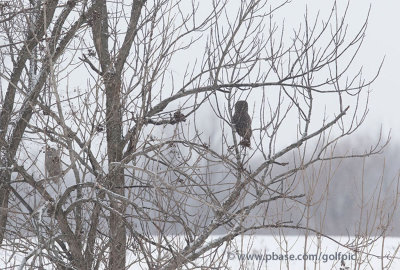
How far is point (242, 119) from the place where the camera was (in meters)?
7.29

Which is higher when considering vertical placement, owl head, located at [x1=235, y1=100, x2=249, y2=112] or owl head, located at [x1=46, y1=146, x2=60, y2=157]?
owl head, located at [x1=235, y1=100, x2=249, y2=112]

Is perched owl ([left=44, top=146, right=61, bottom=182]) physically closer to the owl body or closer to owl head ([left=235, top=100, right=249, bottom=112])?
the owl body

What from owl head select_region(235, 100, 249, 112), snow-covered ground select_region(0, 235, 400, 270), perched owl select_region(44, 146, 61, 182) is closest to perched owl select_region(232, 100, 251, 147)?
owl head select_region(235, 100, 249, 112)

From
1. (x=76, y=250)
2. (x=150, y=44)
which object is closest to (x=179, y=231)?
(x=76, y=250)

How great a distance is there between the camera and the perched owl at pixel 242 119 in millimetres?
7262

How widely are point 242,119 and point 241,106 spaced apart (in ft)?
0.50

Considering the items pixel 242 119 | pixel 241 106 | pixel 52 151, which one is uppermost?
pixel 241 106

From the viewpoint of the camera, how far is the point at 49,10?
7.99 meters

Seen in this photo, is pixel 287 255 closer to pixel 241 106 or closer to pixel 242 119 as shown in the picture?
pixel 242 119

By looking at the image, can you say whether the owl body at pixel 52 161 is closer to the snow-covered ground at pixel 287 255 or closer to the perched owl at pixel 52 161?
the perched owl at pixel 52 161

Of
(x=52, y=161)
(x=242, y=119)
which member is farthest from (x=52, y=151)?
(x=242, y=119)

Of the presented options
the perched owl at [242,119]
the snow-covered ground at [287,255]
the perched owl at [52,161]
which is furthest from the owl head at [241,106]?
the perched owl at [52,161]

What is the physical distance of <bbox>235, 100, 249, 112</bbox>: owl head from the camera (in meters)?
7.28

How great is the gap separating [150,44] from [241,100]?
1503 millimetres
